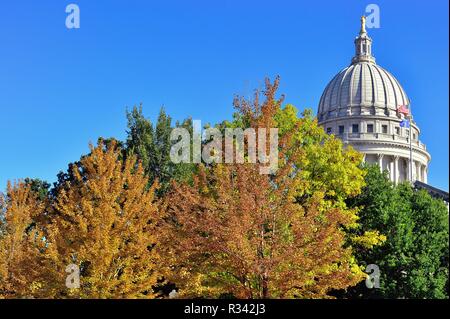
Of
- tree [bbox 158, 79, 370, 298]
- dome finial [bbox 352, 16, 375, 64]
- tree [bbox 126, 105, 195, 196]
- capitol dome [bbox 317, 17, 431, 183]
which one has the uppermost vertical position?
dome finial [bbox 352, 16, 375, 64]

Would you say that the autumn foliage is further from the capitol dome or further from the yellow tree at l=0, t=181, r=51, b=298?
the capitol dome

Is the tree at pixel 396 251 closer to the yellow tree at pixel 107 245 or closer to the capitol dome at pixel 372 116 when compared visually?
the yellow tree at pixel 107 245

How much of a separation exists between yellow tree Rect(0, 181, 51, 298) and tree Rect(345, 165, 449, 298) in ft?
60.7

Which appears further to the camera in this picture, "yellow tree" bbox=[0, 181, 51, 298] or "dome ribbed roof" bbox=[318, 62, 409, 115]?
"dome ribbed roof" bbox=[318, 62, 409, 115]

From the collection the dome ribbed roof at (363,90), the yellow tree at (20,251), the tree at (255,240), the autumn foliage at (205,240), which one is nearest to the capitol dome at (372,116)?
the dome ribbed roof at (363,90)

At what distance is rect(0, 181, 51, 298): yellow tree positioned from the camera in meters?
24.7

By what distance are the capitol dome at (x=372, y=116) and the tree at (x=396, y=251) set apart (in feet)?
231

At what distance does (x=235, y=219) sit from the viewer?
19766 mm

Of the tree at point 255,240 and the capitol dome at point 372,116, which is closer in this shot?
the tree at point 255,240

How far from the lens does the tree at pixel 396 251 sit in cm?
4091

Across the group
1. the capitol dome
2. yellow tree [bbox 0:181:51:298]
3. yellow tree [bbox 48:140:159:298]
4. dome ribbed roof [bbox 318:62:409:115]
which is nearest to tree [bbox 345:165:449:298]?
yellow tree [bbox 0:181:51:298]

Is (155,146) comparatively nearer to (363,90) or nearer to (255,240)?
(255,240)
